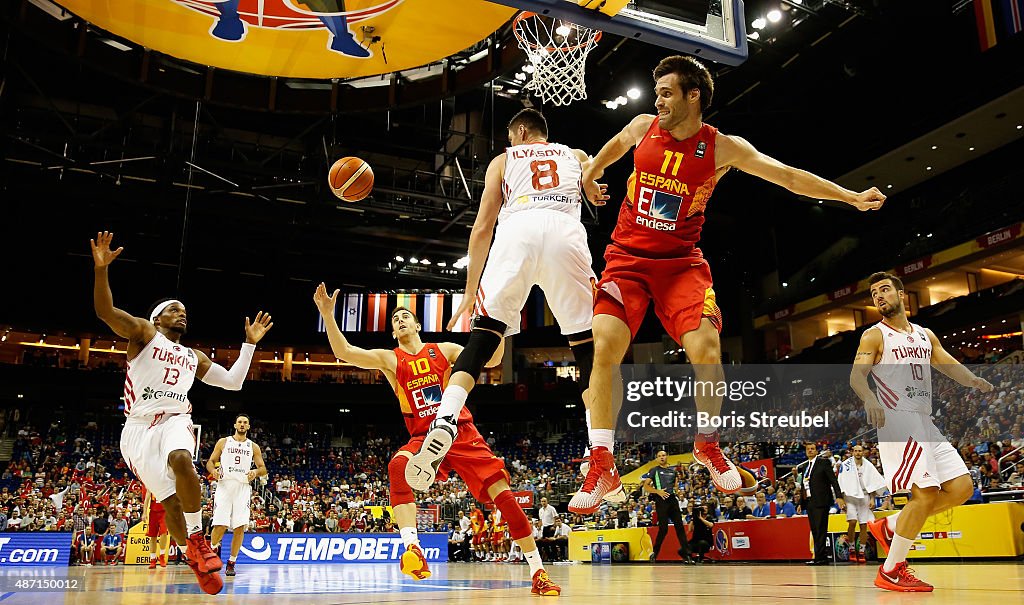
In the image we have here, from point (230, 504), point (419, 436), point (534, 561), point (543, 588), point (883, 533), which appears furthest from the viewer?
point (230, 504)

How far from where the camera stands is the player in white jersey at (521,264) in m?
4.84

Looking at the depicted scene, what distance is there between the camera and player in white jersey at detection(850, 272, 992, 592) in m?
5.90

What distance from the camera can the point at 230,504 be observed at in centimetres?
1112

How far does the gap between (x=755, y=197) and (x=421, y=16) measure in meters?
22.5

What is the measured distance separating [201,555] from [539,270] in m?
3.22

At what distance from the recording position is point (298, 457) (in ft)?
111

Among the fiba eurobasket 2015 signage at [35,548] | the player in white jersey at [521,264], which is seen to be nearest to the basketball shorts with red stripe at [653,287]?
the player in white jersey at [521,264]

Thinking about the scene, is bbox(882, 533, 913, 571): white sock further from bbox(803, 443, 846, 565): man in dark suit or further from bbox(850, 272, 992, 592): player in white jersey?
bbox(803, 443, 846, 565): man in dark suit

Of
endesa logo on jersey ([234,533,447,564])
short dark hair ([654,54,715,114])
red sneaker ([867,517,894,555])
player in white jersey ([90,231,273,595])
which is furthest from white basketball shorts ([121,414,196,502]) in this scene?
endesa logo on jersey ([234,533,447,564])

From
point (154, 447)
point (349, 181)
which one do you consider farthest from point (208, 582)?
point (349, 181)

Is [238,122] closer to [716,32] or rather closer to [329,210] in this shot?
[329,210]

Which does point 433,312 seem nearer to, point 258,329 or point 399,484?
point 258,329

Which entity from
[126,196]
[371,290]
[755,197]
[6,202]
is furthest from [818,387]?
[6,202]

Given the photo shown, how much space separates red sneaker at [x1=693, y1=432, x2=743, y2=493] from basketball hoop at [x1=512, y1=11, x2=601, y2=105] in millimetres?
5552
